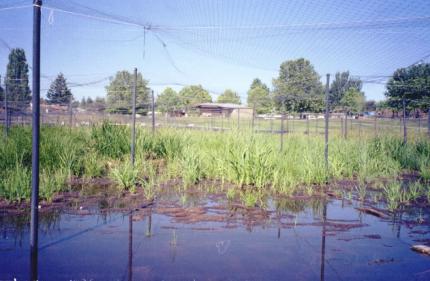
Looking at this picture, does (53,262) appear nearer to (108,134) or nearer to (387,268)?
(387,268)

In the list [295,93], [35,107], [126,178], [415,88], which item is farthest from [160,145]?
[295,93]

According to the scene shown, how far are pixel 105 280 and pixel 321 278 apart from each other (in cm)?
189

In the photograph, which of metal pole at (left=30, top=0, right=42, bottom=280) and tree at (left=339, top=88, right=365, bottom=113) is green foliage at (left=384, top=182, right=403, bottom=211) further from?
tree at (left=339, top=88, right=365, bottom=113)

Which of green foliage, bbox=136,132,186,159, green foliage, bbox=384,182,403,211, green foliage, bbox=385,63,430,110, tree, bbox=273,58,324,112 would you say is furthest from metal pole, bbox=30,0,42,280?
tree, bbox=273,58,324,112

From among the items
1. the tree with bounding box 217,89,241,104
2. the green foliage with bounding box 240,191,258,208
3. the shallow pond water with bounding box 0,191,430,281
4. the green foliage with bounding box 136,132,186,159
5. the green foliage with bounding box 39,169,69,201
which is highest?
the tree with bounding box 217,89,241,104

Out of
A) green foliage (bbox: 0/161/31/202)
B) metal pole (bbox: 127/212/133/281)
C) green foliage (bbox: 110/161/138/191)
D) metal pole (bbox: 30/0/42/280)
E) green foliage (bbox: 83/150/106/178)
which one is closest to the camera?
metal pole (bbox: 30/0/42/280)

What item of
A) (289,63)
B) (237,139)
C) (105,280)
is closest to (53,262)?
(105,280)

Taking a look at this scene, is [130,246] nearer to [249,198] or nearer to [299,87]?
[249,198]

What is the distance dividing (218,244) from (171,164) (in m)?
4.47

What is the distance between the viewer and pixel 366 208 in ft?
18.7

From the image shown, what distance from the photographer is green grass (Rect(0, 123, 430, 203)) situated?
254 inches

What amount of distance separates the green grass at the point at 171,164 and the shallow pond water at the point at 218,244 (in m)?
1.02

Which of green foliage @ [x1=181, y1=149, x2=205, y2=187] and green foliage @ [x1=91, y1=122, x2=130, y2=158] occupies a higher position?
green foliage @ [x1=91, y1=122, x2=130, y2=158]

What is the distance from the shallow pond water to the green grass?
102cm
